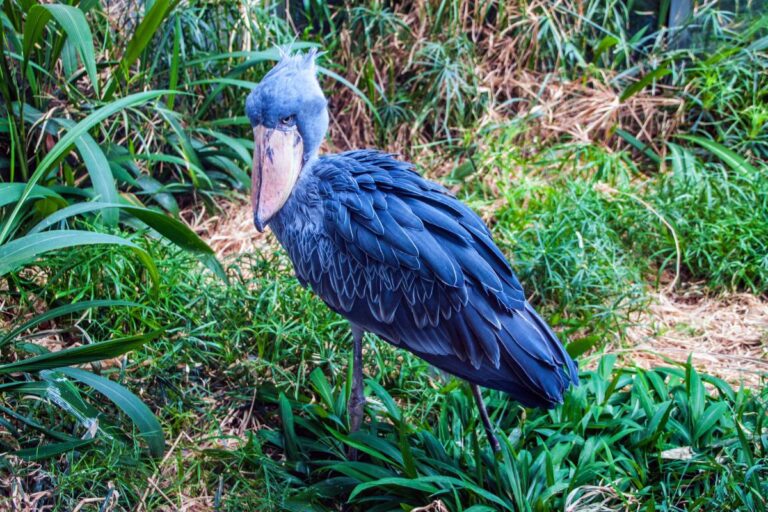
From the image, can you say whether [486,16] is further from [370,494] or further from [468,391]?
[370,494]

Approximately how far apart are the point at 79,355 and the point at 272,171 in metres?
0.91

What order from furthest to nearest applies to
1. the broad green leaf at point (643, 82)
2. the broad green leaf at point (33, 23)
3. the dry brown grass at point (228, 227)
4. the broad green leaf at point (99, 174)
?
the broad green leaf at point (643, 82) < the dry brown grass at point (228, 227) < the broad green leaf at point (99, 174) < the broad green leaf at point (33, 23)

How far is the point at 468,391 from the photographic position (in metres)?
3.10

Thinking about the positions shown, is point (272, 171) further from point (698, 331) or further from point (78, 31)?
point (698, 331)

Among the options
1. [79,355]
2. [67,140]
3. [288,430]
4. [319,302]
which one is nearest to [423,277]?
[288,430]

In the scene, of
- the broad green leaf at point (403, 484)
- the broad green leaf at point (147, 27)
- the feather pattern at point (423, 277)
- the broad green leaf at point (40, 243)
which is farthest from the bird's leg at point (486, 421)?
the broad green leaf at point (147, 27)

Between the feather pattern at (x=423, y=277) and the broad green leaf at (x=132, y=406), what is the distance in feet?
2.37

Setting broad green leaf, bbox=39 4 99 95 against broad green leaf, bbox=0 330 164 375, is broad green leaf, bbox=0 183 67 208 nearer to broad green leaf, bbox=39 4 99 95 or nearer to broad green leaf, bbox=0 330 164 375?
broad green leaf, bbox=39 4 99 95

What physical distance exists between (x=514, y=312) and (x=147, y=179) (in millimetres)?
2179

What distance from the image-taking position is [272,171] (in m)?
2.78

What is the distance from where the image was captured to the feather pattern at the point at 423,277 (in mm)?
2527

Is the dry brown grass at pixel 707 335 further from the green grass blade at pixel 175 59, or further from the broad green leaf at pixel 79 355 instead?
the green grass blade at pixel 175 59

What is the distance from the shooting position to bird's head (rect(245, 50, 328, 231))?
9.07 ft

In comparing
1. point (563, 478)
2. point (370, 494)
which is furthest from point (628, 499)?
point (370, 494)
